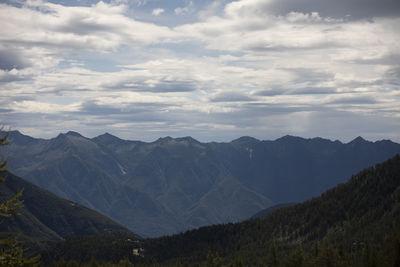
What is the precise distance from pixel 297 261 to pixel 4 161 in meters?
139

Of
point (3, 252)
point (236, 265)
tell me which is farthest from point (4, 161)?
point (236, 265)

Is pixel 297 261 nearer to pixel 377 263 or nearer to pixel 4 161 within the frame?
pixel 377 263

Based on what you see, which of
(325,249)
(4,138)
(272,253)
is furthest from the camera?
(272,253)

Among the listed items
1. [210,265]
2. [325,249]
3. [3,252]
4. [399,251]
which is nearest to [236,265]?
[210,265]

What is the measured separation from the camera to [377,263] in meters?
138

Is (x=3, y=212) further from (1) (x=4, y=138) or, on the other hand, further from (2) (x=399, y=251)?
(2) (x=399, y=251)

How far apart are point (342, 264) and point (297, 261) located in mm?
28242

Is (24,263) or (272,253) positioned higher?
(24,263)

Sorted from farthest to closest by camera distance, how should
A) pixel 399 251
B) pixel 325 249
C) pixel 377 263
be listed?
pixel 377 263 → pixel 325 249 → pixel 399 251

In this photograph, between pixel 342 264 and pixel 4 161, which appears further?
pixel 342 264

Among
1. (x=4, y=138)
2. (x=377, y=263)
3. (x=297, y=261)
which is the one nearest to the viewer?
(x=4, y=138)

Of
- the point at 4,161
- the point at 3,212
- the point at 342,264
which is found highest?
the point at 4,161

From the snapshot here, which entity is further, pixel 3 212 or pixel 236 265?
pixel 236 265

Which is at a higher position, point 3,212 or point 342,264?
point 3,212
